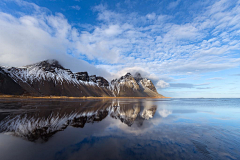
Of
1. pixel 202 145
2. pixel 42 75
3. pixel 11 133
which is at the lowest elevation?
pixel 11 133

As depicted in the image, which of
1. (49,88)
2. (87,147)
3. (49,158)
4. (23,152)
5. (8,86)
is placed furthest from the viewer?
(49,88)

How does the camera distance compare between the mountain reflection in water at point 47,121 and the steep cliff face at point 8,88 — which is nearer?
the mountain reflection in water at point 47,121

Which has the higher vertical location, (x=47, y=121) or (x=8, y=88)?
(x=8, y=88)

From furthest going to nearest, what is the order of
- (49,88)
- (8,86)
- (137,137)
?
(49,88)
(8,86)
(137,137)

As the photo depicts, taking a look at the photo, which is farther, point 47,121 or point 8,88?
point 8,88

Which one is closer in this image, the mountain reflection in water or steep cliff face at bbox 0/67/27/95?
the mountain reflection in water

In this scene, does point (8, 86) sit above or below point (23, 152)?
above

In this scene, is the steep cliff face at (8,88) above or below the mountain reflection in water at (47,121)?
above

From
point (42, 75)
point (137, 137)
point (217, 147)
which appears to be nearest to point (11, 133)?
point (137, 137)

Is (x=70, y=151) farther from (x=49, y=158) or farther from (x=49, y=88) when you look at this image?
(x=49, y=88)

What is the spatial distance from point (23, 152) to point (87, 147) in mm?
4002

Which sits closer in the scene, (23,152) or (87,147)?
(23,152)

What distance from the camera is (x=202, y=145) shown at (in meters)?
9.19

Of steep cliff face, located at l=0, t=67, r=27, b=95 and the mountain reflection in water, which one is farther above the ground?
steep cliff face, located at l=0, t=67, r=27, b=95
